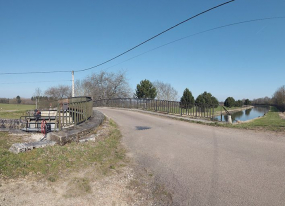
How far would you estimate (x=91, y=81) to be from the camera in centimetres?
4388

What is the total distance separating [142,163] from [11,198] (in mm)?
2671

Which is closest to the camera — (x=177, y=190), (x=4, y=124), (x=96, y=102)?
(x=177, y=190)

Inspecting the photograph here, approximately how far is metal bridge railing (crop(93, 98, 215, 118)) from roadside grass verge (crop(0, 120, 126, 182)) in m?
8.74

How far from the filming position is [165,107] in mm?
15188

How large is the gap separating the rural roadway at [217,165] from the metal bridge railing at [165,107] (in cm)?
606

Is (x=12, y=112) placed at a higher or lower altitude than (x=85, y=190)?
higher

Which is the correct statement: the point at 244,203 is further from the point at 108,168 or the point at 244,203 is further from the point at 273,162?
the point at 108,168

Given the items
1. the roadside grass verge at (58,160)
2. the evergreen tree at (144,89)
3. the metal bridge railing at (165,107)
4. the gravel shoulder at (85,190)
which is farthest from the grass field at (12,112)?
the evergreen tree at (144,89)

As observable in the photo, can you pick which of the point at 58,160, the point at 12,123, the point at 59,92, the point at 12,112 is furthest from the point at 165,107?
the point at 59,92

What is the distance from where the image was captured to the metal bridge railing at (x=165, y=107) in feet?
43.0

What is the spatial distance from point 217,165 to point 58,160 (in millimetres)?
3656

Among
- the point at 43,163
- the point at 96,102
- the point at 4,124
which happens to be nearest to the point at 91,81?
the point at 96,102

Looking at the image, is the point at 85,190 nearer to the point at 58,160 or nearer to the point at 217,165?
the point at 58,160

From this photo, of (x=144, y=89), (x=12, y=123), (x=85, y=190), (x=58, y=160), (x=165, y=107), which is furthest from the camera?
(x=144, y=89)
